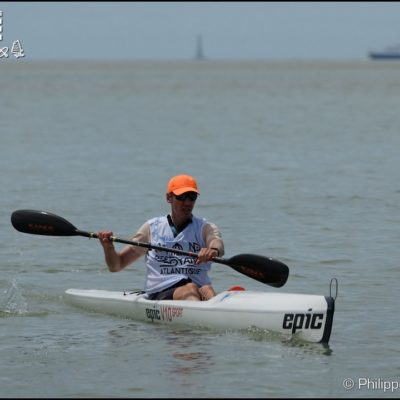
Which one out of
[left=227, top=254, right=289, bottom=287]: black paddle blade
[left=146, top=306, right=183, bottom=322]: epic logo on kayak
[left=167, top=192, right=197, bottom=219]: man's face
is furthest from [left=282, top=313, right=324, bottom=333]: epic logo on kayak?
[left=167, top=192, right=197, bottom=219]: man's face

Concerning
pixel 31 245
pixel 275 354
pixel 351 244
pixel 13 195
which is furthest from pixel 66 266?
pixel 13 195

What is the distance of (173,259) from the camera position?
12555 millimetres

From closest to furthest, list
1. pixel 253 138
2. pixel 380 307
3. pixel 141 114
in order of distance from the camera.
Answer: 1. pixel 380 307
2. pixel 253 138
3. pixel 141 114

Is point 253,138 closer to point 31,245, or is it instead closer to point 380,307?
point 31,245

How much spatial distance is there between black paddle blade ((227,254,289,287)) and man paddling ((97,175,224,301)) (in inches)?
11.3

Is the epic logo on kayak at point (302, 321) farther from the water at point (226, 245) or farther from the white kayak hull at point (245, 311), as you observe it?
the water at point (226, 245)

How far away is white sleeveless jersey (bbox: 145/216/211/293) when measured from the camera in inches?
491

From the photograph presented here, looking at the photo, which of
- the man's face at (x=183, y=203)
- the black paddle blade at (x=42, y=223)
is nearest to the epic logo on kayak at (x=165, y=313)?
the man's face at (x=183, y=203)

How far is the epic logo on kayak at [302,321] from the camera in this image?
11539 mm

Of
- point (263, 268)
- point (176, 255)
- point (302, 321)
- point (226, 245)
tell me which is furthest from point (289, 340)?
point (226, 245)

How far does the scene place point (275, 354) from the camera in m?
11.4

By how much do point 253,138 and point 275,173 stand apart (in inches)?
526

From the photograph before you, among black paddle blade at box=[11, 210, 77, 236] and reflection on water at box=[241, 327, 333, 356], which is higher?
black paddle blade at box=[11, 210, 77, 236]

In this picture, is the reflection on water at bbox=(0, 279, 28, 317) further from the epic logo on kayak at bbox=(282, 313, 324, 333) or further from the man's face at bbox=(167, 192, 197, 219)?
the epic logo on kayak at bbox=(282, 313, 324, 333)
